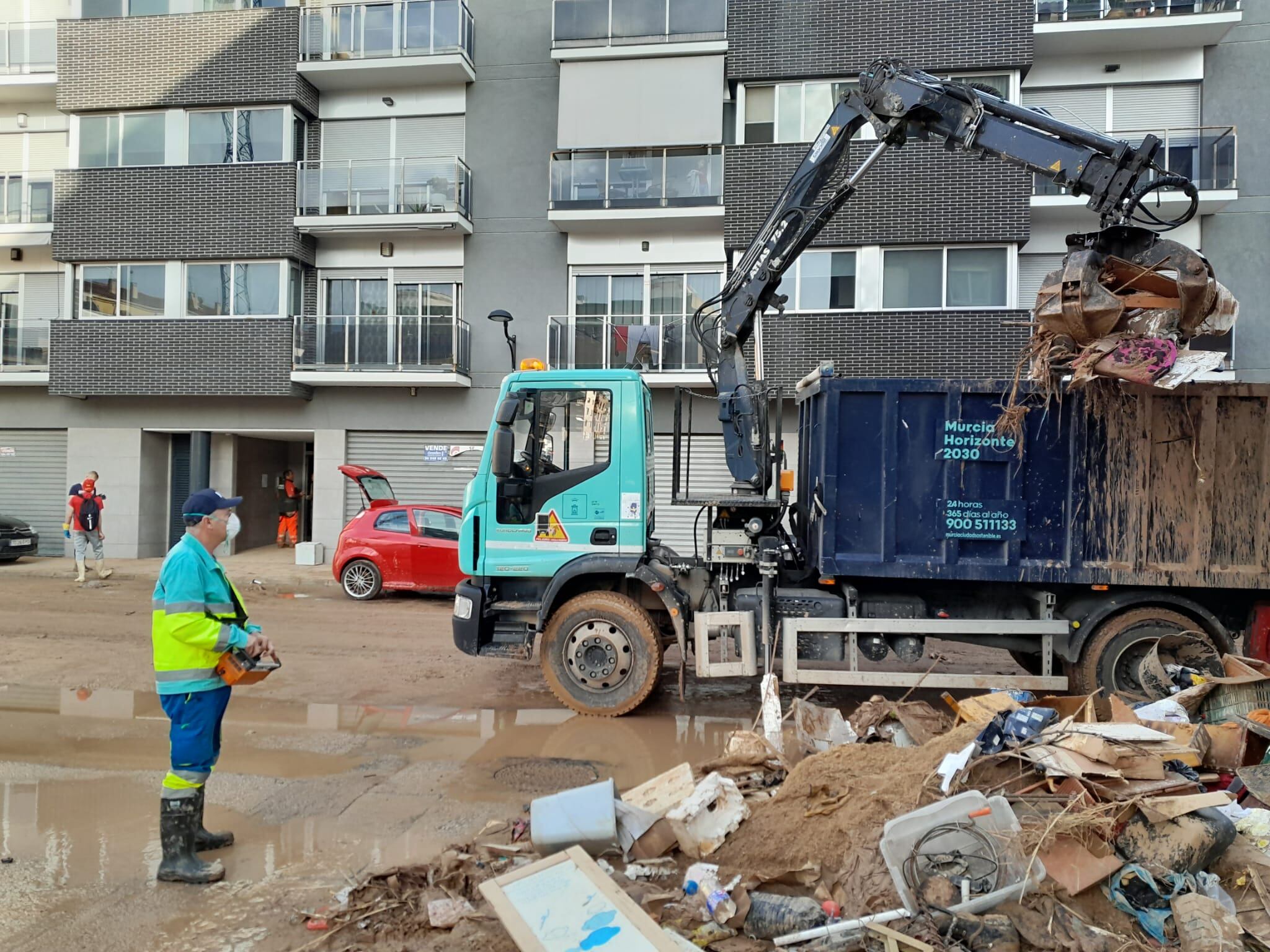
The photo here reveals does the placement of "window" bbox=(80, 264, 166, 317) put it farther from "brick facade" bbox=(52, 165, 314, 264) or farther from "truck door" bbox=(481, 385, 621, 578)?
"truck door" bbox=(481, 385, 621, 578)

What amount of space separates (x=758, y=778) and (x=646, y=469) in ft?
9.60

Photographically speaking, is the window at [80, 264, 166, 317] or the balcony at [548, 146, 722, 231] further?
the window at [80, 264, 166, 317]

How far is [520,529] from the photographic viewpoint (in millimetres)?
7008

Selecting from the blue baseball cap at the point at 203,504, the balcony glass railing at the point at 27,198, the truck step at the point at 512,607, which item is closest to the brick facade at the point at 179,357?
the balcony glass railing at the point at 27,198

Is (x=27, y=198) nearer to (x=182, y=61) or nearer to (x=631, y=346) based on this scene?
(x=182, y=61)

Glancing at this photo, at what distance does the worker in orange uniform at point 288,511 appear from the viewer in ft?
66.5

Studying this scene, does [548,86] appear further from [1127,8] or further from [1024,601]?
[1024,601]

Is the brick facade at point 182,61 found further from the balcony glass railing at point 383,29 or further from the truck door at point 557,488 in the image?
the truck door at point 557,488

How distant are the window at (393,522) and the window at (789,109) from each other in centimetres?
997

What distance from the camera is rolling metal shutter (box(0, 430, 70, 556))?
19.0 metres

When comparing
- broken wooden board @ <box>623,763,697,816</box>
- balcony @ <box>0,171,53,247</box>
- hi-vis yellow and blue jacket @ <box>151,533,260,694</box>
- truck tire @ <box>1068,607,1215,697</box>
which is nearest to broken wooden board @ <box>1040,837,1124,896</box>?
broken wooden board @ <box>623,763,697,816</box>

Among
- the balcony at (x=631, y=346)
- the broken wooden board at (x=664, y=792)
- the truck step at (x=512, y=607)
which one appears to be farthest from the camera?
the balcony at (x=631, y=346)

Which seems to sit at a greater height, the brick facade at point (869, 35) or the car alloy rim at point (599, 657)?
the brick facade at point (869, 35)

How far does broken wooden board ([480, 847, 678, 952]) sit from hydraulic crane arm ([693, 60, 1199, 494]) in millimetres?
4514
